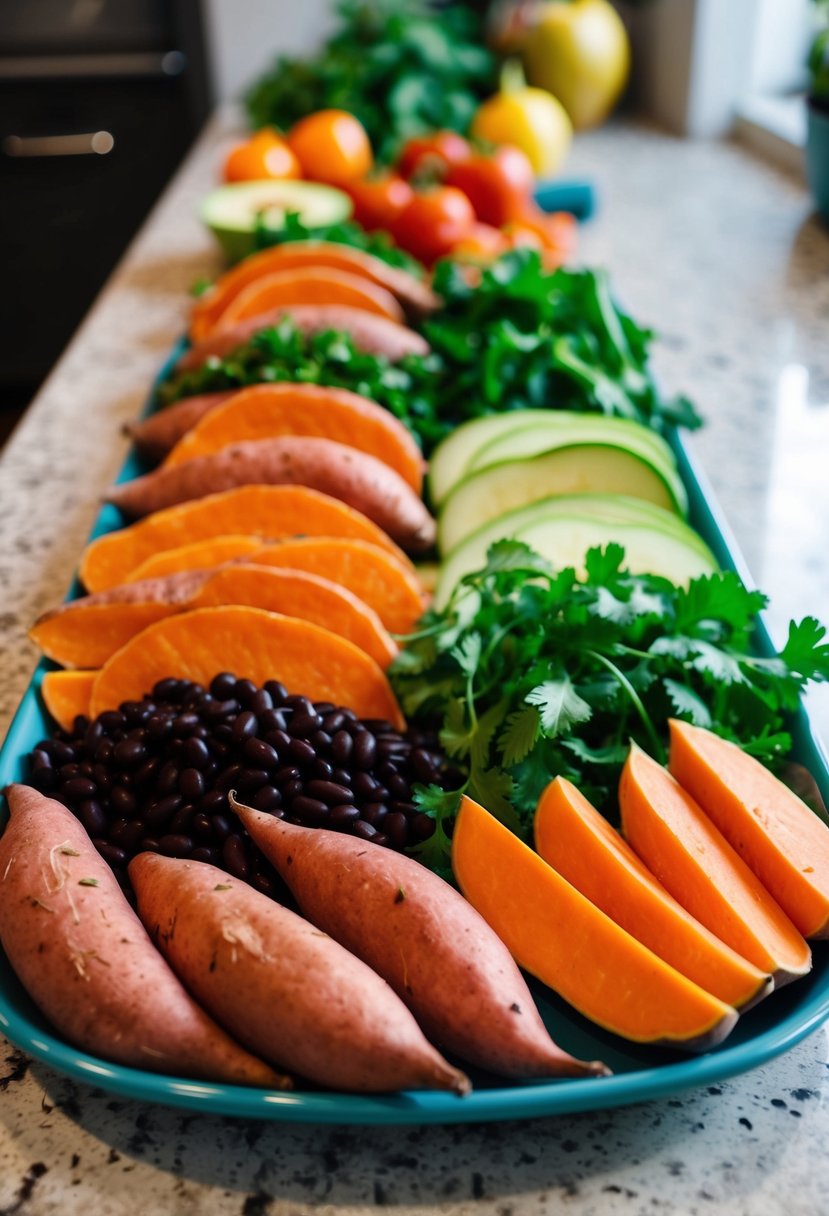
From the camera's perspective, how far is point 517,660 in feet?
3.42

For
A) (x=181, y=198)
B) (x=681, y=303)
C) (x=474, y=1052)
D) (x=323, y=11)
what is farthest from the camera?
(x=323, y=11)

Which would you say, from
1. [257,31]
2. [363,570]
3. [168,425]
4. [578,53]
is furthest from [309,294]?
[257,31]

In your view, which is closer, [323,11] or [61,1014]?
[61,1014]

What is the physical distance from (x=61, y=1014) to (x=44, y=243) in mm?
3486

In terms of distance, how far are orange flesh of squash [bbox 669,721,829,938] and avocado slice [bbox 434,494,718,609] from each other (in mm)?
281

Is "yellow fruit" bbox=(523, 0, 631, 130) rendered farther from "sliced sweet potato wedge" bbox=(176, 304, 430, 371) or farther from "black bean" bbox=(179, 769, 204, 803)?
"black bean" bbox=(179, 769, 204, 803)

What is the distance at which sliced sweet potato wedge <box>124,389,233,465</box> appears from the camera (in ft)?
4.89

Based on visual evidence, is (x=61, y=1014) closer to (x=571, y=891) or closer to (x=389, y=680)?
(x=571, y=891)

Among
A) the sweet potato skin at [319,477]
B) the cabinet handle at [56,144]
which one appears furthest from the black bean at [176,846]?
the cabinet handle at [56,144]

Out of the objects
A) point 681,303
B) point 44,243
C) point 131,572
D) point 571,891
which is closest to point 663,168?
point 681,303

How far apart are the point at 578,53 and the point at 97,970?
10.0ft

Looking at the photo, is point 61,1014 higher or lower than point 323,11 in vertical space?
lower

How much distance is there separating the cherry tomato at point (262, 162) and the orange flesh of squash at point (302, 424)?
126 centimetres

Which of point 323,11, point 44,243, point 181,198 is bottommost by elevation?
point 44,243
